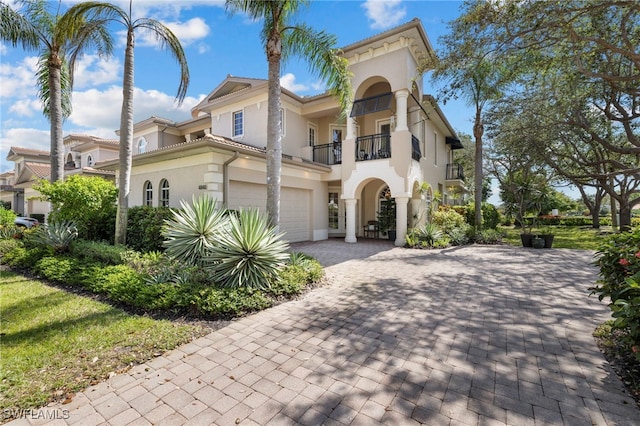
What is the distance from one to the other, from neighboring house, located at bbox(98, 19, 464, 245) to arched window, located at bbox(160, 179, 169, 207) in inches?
1.8

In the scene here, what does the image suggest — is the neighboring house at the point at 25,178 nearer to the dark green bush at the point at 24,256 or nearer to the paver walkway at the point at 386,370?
the dark green bush at the point at 24,256

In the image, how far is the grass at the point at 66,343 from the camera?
10.5 feet

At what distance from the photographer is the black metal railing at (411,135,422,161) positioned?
14591 mm

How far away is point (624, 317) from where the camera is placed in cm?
301

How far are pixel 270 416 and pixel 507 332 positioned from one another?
3.92m

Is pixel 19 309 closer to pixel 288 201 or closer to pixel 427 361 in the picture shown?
pixel 427 361

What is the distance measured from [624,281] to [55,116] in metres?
17.3

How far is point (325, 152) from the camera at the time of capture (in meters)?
17.7

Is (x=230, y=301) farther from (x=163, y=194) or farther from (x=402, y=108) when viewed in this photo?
(x=402, y=108)

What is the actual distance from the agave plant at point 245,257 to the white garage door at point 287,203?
562 cm

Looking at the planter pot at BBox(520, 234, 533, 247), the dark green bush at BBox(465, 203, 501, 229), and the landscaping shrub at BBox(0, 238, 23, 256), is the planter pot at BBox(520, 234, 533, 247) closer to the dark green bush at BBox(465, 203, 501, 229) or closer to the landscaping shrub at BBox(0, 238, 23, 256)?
the dark green bush at BBox(465, 203, 501, 229)

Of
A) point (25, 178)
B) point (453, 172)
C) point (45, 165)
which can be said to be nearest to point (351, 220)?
point (453, 172)

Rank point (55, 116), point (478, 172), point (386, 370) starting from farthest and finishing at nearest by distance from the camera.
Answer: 1. point (478, 172)
2. point (55, 116)
3. point (386, 370)

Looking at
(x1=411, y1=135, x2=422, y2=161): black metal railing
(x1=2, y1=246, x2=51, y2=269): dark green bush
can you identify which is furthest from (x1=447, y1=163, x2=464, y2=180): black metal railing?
(x1=2, y1=246, x2=51, y2=269): dark green bush
